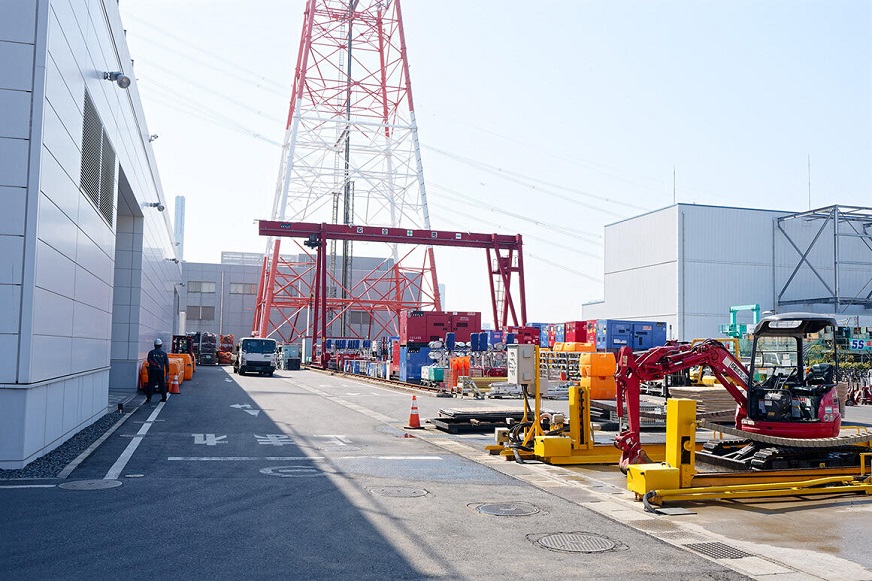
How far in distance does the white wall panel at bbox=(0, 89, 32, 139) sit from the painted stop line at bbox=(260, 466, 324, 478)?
6.03m

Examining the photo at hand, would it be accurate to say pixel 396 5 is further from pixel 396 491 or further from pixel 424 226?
pixel 396 491

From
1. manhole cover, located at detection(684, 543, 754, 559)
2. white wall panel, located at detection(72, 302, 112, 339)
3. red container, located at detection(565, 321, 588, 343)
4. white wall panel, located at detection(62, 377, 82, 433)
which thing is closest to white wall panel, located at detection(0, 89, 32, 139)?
white wall panel, located at detection(72, 302, 112, 339)

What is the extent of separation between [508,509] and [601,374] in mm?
13719

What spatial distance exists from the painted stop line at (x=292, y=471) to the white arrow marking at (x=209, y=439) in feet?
10.6

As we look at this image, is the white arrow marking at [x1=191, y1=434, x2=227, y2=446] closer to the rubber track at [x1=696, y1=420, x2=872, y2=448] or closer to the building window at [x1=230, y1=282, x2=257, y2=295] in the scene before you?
the rubber track at [x1=696, y1=420, x2=872, y2=448]

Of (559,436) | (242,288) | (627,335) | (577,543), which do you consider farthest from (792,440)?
(242,288)

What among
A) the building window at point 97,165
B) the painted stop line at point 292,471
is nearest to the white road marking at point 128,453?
the painted stop line at point 292,471

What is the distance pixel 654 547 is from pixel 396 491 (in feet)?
12.0

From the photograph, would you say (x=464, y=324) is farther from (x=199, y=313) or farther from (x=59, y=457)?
(x=199, y=313)

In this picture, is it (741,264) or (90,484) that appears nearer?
(90,484)

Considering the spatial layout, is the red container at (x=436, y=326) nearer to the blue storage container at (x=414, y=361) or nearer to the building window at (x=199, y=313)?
the blue storage container at (x=414, y=361)

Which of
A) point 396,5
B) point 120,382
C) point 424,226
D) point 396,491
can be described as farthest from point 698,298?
point 396,491

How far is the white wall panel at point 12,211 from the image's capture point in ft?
34.2

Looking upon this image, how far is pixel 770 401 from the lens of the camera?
10.9 metres
